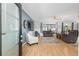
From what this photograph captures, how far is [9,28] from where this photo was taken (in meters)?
2.23

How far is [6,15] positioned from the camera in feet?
6.79

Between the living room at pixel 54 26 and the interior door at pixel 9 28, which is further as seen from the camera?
the living room at pixel 54 26

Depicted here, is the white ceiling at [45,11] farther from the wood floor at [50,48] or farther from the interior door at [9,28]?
the wood floor at [50,48]

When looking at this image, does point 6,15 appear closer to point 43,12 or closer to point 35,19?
point 35,19

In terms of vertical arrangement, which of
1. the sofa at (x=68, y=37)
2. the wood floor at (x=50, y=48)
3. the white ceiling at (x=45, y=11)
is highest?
the white ceiling at (x=45, y=11)

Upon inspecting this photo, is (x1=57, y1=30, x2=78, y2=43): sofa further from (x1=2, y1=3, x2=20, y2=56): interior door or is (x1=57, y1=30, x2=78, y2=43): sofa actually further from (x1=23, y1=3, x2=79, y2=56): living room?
(x1=2, y1=3, x2=20, y2=56): interior door

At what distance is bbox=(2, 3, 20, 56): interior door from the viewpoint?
1.98 meters

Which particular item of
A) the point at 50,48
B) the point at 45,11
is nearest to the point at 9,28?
the point at 45,11

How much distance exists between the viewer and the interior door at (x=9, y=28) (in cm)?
198

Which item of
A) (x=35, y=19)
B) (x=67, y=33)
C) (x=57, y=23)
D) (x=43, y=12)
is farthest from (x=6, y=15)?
(x=67, y=33)

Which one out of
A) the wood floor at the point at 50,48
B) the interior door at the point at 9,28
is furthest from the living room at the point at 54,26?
the interior door at the point at 9,28

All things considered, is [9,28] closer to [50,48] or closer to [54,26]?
[54,26]

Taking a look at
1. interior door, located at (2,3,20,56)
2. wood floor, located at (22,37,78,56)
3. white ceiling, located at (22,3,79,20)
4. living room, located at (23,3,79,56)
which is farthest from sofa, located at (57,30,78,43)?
interior door, located at (2,3,20,56)

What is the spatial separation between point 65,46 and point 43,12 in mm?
1135
